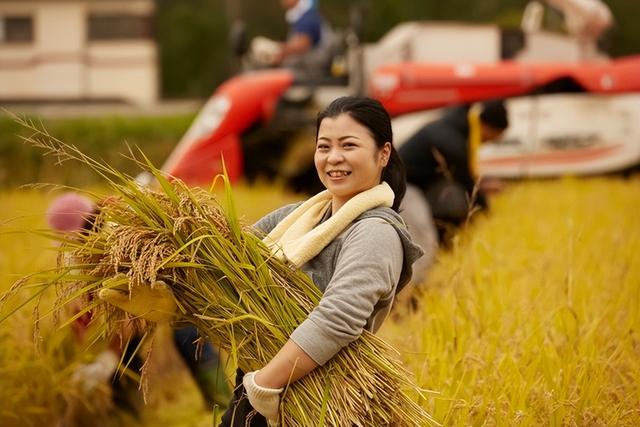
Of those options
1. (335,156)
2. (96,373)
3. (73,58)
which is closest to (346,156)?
(335,156)

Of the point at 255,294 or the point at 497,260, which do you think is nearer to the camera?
the point at 255,294

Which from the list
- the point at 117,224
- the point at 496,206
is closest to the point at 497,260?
the point at 117,224

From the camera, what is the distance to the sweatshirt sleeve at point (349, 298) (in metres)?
2.25

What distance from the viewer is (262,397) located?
231 cm

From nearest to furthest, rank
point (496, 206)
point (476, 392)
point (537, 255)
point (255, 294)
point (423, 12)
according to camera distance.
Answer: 1. point (255, 294)
2. point (476, 392)
3. point (537, 255)
4. point (496, 206)
5. point (423, 12)

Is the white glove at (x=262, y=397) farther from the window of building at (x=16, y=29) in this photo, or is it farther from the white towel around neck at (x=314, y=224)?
the window of building at (x=16, y=29)

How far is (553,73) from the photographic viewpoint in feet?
32.4

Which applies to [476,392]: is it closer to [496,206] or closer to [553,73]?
[496,206]

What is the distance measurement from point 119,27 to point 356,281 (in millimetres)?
22582

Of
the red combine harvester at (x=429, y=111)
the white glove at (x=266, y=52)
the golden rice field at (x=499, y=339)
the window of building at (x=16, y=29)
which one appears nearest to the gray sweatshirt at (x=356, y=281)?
the golden rice field at (x=499, y=339)

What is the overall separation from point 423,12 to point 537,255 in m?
24.1

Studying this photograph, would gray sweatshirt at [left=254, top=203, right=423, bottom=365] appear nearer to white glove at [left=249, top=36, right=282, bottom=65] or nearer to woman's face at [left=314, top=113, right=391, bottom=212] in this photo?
woman's face at [left=314, top=113, right=391, bottom=212]

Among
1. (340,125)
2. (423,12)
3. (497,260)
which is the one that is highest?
(340,125)

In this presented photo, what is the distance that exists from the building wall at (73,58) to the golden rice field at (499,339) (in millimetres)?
16515
